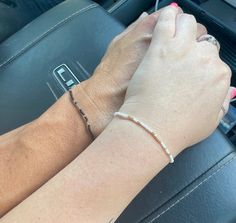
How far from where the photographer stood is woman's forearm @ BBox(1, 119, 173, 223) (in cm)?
49

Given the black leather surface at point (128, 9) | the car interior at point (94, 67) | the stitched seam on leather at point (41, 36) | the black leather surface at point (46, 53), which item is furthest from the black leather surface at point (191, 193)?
the black leather surface at point (128, 9)

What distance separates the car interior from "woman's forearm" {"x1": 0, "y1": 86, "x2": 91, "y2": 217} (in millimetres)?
125

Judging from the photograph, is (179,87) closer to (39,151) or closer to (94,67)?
(39,151)

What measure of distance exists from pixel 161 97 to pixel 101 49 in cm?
38

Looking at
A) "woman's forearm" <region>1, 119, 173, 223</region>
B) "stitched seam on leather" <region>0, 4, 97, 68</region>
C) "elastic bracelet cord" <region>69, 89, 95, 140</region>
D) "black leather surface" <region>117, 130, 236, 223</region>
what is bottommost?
"black leather surface" <region>117, 130, 236, 223</region>

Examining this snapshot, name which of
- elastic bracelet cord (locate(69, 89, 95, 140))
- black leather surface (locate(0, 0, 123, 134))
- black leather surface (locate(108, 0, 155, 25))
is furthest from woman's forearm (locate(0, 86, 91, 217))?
black leather surface (locate(108, 0, 155, 25))

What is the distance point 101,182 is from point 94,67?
42cm

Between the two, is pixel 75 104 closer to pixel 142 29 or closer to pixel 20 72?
pixel 142 29

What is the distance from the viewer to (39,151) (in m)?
0.60

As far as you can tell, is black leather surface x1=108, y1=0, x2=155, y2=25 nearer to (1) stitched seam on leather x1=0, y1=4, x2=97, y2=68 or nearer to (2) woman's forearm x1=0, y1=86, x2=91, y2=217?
(1) stitched seam on leather x1=0, y1=4, x2=97, y2=68

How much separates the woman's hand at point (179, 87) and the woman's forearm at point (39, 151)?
0.10 metres

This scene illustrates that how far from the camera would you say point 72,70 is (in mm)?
881

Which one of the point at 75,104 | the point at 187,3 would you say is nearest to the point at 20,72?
the point at 75,104

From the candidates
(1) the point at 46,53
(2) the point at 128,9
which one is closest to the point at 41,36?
(1) the point at 46,53
